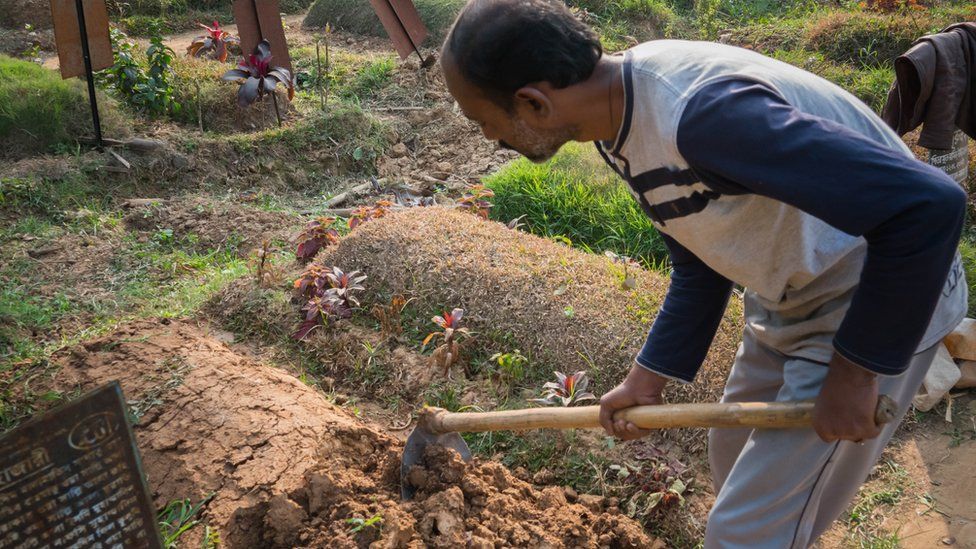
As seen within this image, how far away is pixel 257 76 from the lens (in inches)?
263

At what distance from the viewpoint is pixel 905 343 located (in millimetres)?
1620

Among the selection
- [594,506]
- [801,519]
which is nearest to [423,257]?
[594,506]

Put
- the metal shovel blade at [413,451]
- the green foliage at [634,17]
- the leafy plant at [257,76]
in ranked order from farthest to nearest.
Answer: the green foliage at [634,17]
the leafy plant at [257,76]
the metal shovel blade at [413,451]

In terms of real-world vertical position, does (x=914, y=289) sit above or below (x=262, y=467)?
above

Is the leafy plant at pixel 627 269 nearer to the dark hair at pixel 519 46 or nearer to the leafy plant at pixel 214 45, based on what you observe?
the dark hair at pixel 519 46

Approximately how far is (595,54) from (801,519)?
4.02 ft

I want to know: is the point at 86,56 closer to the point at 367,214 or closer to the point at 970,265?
the point at 367,214

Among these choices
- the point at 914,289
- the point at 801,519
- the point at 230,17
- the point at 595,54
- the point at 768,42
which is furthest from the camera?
the point at 230,17

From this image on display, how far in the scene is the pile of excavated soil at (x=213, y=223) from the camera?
5.31 m

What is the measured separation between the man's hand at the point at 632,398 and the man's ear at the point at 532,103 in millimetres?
872

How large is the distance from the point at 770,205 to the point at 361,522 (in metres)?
1.62

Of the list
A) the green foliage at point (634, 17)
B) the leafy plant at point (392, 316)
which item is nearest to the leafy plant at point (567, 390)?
the leafy plant at point (392, 316)

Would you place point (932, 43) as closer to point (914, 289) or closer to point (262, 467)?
point (914, 289)

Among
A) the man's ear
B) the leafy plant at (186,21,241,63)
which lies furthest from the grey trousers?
the leafy plant at (186,21,241,63)
